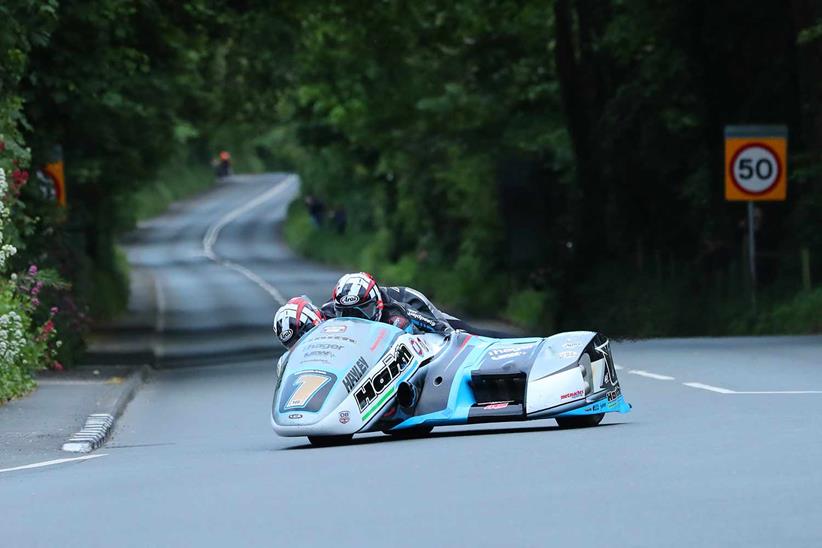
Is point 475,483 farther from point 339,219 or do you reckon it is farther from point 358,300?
point 339,219

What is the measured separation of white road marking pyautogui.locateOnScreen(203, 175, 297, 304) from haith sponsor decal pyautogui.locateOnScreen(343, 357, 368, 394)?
46.5 metres

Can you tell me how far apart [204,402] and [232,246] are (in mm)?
80780

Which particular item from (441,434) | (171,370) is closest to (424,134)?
(171,370)

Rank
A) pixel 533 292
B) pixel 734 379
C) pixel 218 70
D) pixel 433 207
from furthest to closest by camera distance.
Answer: pixel 433 207 → pixel 218 70 → pixel 533 292 → pixel 734 379

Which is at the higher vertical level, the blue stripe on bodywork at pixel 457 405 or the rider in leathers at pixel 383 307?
the rider in leathers at pixel 383 307

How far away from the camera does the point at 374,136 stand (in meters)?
58.8

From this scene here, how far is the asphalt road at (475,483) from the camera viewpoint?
9812 millimetres

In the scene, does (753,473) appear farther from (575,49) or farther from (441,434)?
(575,49)

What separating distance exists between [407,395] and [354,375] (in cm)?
60

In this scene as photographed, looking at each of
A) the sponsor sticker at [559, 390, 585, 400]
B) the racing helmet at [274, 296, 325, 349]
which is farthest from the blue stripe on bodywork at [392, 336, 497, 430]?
the racing helmet at [274, 296, 325, 349]

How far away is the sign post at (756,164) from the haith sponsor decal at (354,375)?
18491 mm

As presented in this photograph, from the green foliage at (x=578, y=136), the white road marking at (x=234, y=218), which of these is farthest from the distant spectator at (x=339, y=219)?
the green foliage at (x=578, y=136)

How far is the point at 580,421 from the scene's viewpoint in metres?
16.1

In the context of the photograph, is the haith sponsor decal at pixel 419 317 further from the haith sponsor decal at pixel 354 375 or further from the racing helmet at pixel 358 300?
the haith sponsor decal at pixel 354 375
